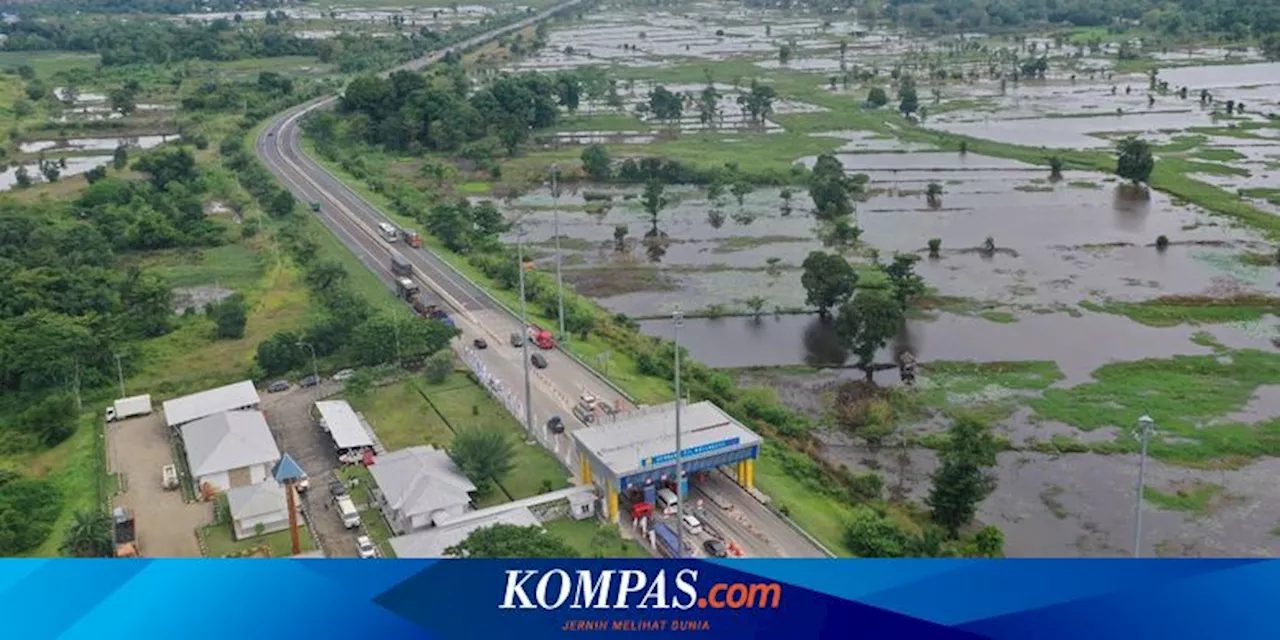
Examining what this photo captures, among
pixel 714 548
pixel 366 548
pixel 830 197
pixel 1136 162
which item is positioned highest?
pixel 1136 162

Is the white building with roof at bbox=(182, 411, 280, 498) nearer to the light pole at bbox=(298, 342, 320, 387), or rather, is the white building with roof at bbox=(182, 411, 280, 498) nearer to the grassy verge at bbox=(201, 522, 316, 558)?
the grassy verge at bbox=(201, 522, 316, 558)

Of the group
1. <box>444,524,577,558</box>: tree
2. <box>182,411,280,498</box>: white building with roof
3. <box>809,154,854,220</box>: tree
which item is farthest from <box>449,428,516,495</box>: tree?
<box>809,154,854,220</box>: tree

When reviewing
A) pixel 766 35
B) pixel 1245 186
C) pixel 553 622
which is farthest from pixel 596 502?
pixel 766 35

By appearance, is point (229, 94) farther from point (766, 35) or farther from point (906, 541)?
point (906, 541)

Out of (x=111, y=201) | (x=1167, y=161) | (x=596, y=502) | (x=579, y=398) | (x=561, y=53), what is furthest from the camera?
(x=561, y=53)

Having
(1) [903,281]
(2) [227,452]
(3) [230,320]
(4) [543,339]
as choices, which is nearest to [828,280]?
(1) [903,281]

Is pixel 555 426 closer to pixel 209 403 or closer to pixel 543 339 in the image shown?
pixel 543 339

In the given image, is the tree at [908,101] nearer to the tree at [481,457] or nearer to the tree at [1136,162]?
the tree at [1136,162]
